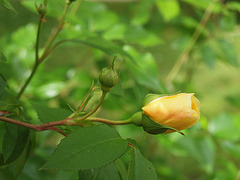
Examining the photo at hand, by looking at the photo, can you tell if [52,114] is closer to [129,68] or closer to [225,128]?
[129,68]

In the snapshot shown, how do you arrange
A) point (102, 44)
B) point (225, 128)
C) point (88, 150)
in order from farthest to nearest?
point (225, 128) < point (102, 44) < point (88, 150)

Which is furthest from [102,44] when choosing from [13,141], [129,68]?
[13,141]

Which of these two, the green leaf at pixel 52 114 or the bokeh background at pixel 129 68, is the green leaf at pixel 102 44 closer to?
the bokeh background at pixel 129 68

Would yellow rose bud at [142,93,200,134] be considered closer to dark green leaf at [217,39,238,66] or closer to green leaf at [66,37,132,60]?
green leaf at [66,37,132,60]

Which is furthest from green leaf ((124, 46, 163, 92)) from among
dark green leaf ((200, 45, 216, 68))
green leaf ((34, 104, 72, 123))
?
dark green leaf ((200, 45, 216, 68))

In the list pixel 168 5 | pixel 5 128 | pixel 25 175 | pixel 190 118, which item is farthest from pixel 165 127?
pixel 168 5

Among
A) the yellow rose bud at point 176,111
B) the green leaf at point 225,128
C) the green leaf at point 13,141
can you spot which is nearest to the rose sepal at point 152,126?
the yellow rose bud at point 176,111
